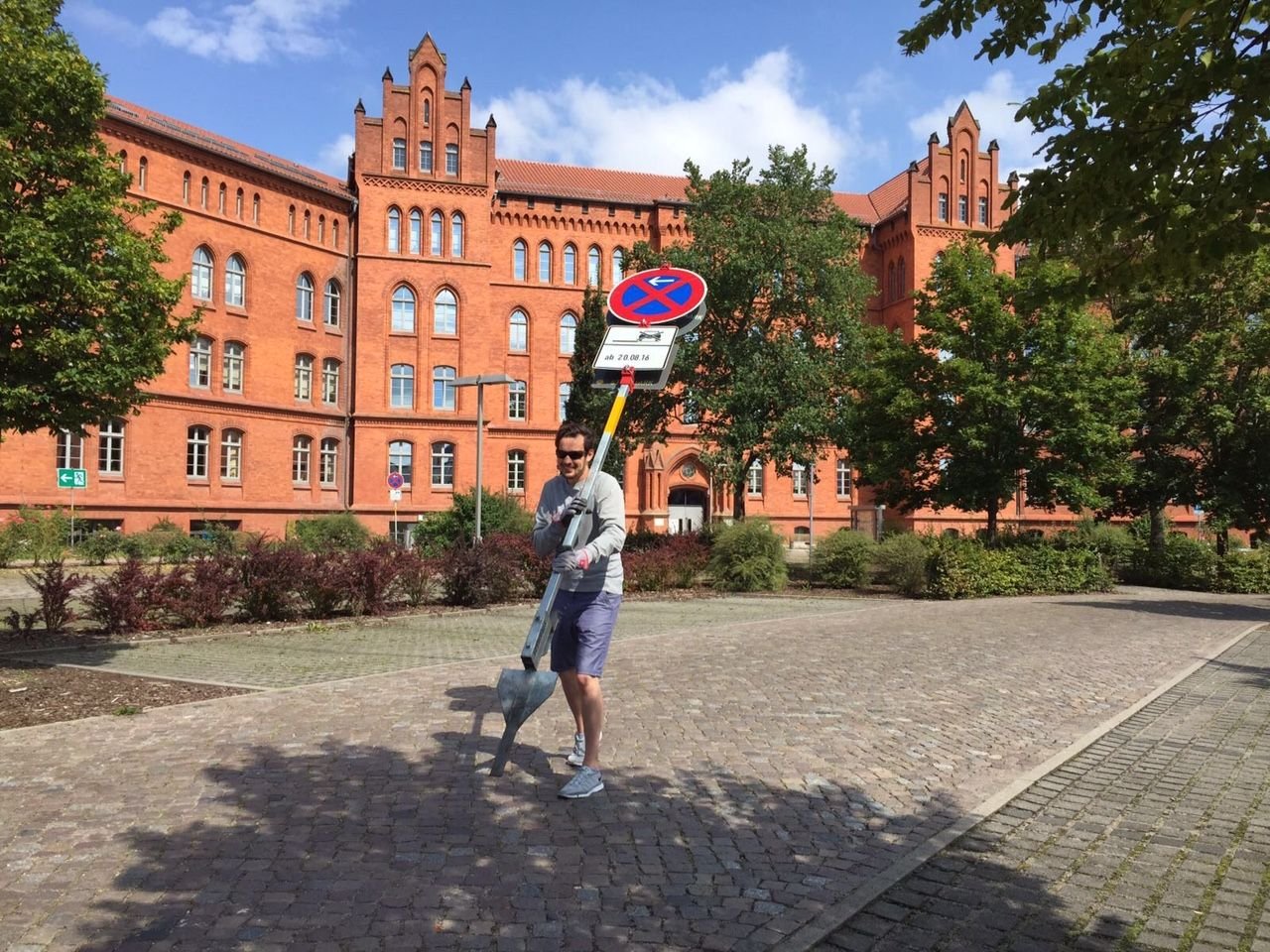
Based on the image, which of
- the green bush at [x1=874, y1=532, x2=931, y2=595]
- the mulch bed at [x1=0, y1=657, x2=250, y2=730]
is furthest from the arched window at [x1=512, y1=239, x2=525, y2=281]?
the mulch bed at [x1=0, y1=657, x2=250, y2=730]

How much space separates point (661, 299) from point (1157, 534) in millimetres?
26385

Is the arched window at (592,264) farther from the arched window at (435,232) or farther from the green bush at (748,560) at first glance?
the green bush at (748,560)

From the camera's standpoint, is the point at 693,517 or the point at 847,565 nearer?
the point at 847,565

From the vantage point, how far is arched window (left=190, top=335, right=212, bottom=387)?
36.6m

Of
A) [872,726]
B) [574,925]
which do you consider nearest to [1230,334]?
[872,726]

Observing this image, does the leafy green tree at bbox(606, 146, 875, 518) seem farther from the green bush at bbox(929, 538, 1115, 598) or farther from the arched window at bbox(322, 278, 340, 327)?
the arched window at bbox(322, 278, 340, 327)

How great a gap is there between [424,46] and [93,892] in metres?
44.5

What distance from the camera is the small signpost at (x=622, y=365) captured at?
4871mm

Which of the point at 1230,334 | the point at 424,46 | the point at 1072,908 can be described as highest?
the point at 424,46

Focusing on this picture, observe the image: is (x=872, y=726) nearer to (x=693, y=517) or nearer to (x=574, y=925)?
(x=574, y=925)

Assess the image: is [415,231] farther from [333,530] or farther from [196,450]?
[333,530]

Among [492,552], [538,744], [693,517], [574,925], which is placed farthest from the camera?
[693,517]

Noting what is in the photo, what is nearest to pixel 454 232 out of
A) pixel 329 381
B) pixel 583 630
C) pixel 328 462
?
pixel 329 381

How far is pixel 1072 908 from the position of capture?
11.7 ft
